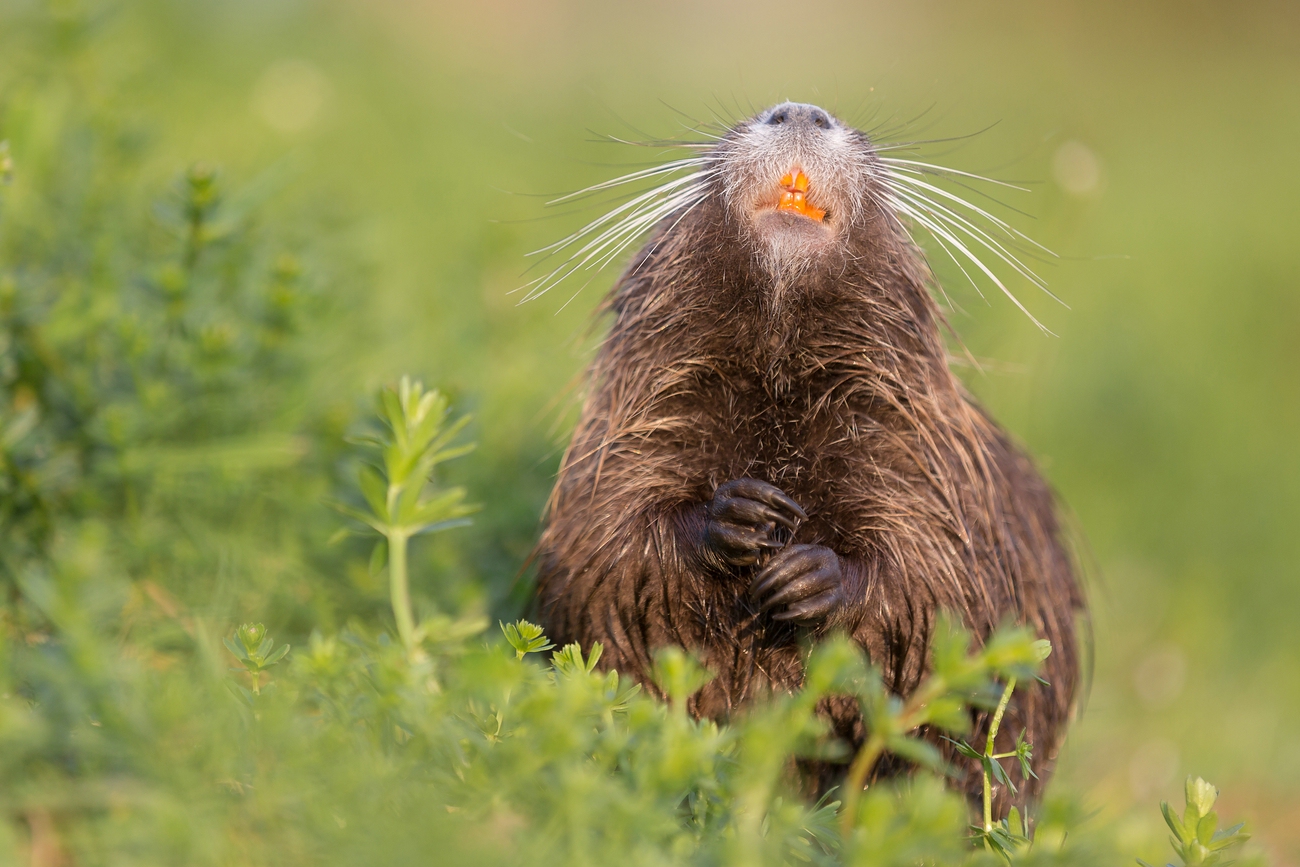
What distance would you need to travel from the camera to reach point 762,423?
3.13 meters

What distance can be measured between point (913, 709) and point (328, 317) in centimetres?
264

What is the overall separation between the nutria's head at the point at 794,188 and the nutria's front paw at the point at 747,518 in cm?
58

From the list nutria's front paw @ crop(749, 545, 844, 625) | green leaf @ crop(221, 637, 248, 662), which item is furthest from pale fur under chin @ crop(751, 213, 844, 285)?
green leaf @ crop(221, 637, 248, 662)

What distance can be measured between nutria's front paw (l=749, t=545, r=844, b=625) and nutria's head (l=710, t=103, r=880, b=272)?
71 centimetres

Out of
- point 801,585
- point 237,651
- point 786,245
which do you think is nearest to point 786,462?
point 801,585

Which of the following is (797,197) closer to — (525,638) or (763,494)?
(763,494)

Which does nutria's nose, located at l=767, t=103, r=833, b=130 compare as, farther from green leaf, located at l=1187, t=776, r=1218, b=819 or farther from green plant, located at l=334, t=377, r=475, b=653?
green leaf, located at l=1187, t=776, r=1218, b=819

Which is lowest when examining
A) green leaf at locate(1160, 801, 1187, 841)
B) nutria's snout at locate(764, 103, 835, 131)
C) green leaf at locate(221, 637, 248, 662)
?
green leaf at locate(1160, 801, 1187, 841)

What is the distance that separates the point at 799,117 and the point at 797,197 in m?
0.20

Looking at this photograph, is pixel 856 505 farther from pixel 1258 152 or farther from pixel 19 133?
pixel 1258 152

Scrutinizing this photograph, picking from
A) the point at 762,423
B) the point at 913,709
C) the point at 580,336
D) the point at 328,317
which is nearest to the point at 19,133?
the point at 328,317

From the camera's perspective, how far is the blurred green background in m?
4.37

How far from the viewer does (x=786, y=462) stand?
3076mm

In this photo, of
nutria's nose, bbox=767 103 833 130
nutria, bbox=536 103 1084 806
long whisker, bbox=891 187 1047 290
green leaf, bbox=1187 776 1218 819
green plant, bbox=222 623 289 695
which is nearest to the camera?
green plant, bbox=222 623 289 695
